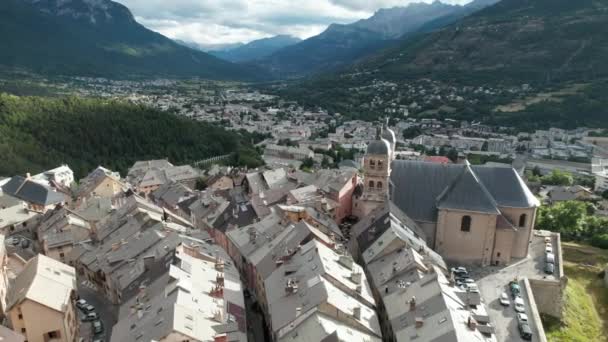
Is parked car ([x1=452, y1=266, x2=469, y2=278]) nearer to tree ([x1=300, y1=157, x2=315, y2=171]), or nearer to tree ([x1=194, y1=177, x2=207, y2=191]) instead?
tree ([x1=194, y1=177, x2=207, y2=191])

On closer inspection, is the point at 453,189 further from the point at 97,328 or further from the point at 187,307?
the point at 97,328

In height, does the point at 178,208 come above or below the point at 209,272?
below

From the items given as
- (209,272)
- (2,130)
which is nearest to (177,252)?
(209,272)

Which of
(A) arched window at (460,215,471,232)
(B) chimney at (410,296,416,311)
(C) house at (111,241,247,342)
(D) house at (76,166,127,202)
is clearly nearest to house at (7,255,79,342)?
(C) house at (111,241,247,342)

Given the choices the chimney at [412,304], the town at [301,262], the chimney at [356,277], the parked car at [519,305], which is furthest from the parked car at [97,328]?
the parked car at [519,305]

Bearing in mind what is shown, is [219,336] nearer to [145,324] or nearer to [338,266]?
[145,324]

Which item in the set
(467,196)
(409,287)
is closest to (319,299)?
(409,287)
